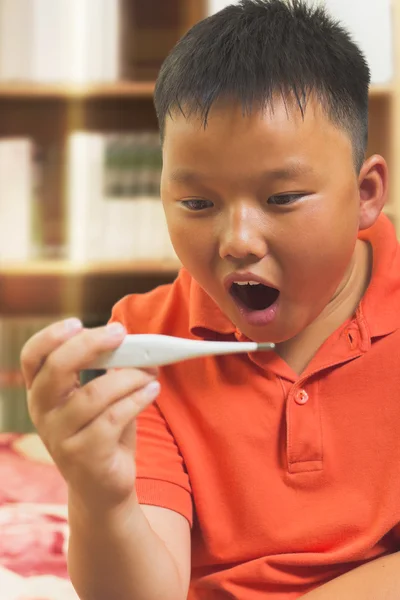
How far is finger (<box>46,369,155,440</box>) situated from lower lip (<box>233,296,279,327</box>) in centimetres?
17

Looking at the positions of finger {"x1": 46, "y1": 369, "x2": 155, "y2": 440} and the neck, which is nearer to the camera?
finger {"x1": 46, "y1": 369, "x2": 155, "y2": 440}

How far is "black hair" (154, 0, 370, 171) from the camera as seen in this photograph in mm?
713

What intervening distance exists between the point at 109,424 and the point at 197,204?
23cm

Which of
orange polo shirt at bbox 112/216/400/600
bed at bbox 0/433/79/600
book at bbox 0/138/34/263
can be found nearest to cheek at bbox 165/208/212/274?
orange polo shirt at bbox 112/216/400/600

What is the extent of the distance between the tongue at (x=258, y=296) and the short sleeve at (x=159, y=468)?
168mm

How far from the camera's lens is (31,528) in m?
1.19

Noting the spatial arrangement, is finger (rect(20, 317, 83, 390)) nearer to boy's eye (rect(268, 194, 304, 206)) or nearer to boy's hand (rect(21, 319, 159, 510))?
boy's hand (rect(21, 319, 159, 510))

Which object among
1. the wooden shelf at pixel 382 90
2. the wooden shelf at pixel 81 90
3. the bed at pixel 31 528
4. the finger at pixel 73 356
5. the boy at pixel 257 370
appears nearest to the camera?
the finger at pixel 73 356

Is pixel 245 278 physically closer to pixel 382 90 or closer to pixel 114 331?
pixel 114 331

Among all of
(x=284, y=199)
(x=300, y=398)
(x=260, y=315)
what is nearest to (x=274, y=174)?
(x=284, y=199)

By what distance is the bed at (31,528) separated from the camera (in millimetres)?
1021

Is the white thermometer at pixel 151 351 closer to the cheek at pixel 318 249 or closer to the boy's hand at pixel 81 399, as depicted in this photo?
the boy's hand at pixel 81 399

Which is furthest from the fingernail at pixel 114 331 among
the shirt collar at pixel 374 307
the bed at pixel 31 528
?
the bed at pixel 31 528

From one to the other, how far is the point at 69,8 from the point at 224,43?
1704 millimetres
